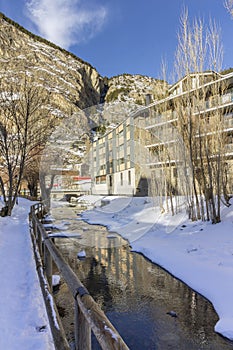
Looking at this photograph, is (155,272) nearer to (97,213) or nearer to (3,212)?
(3,212)

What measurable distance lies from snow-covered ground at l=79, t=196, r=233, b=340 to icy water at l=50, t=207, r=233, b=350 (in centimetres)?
21

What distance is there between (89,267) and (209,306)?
2.92 metres

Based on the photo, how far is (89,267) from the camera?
608cm

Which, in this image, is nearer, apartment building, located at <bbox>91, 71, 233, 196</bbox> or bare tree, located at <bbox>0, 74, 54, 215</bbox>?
apartment building, located at <bbox>91, 71, 233, 196</bbox>

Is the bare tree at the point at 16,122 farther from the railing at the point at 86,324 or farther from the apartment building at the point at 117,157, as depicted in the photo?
the railing at the point at 86,324

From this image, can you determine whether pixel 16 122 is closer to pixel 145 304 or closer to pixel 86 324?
pixel 145 304

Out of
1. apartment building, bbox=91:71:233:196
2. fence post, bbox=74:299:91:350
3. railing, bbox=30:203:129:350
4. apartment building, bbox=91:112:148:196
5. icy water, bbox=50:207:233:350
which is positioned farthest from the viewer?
apartment building, bbox=91:112:148:196

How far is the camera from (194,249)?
6.45m

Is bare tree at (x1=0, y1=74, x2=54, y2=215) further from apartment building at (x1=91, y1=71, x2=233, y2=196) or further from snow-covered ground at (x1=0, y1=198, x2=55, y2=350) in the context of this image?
snow-covered ground at (x1=0, y1=198, x2=55, y2=350)

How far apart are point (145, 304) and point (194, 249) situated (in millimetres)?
2778

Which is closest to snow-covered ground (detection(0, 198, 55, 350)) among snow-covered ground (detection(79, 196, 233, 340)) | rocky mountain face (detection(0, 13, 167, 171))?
snow-covered ground (detection(79, 196, 233, 340))

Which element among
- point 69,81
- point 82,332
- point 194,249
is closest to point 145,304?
point 194,249

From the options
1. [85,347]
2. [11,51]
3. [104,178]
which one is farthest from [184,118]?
[11,51]

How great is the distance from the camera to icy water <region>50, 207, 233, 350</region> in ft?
10.3
